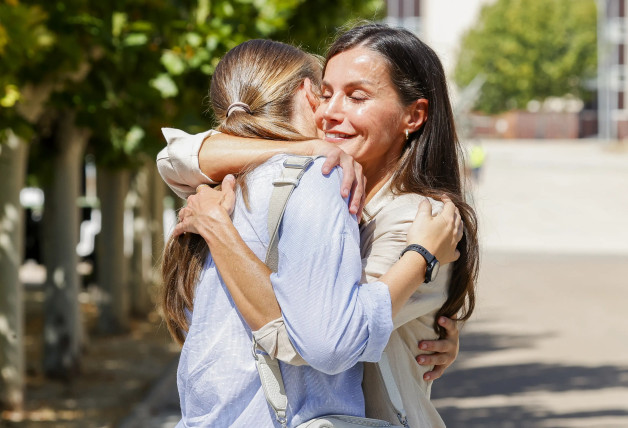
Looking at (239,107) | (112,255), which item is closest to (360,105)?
(239,107)

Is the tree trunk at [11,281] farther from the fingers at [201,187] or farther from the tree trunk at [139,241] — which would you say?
the fingers at [201,187]

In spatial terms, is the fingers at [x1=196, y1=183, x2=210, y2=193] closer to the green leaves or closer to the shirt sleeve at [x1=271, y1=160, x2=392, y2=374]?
the shirt sleeve at [x1=271, y1=160, x2=392, y2=374]

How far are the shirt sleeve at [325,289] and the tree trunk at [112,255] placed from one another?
396 inches

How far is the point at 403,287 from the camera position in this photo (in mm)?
2189

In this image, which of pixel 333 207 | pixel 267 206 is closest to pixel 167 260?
pixel 267 206

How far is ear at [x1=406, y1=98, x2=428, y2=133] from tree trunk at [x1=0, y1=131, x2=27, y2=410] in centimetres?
588

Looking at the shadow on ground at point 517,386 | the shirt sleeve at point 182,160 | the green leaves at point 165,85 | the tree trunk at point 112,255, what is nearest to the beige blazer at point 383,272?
the shirt sleeve at point 182,160

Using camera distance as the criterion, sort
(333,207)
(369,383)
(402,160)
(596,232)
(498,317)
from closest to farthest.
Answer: (333,207) → (369,383) → (402,160) → (498,317) → (596,232)

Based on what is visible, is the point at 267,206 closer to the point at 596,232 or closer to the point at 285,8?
the point at 285,8

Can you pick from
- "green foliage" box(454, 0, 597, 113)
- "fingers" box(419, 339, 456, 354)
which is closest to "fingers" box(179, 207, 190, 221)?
"fingers" box(419, 339, 456, 354)

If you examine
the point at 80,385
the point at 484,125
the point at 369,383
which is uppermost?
the point at 369,383

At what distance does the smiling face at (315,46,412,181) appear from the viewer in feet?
8.04

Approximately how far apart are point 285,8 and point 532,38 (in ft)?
223

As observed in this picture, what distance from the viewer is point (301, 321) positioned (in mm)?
2072
